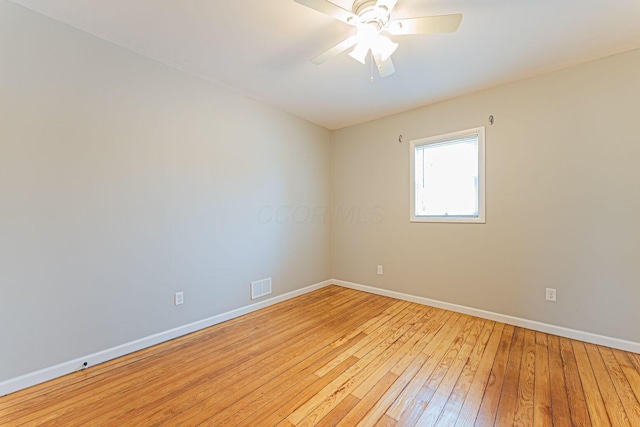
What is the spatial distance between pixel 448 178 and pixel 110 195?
3.47 metres

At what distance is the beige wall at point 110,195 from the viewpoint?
5.61 ft

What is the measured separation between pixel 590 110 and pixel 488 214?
4.01 feet

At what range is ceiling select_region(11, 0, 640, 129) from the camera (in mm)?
1734

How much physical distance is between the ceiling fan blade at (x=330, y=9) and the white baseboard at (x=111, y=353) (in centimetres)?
278

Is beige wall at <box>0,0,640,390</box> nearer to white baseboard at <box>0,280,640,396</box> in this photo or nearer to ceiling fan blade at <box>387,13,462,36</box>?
white baseboard at <box>0,280,640,396</box>

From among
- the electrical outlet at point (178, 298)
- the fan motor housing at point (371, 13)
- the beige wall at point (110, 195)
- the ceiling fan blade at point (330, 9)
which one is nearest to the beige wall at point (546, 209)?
the fan motor housing at point (371, 13)

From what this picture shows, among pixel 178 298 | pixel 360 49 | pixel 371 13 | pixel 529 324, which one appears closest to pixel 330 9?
pixel 371 13

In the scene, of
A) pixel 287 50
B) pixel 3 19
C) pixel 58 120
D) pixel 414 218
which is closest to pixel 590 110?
pixel 414 218

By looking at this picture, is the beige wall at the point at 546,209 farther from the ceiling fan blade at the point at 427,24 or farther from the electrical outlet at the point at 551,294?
the ceiling fan blade at the point at 427,24

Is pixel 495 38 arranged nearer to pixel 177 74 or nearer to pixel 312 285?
pixel 177 74

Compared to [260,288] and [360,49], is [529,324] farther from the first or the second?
[360,49]

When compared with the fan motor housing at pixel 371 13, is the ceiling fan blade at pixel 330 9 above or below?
below

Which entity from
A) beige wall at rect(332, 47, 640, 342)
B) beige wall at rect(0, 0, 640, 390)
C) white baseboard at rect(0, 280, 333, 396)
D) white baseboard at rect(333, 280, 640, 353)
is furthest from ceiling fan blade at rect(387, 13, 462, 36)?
white baseboard at rect(0, 280, 333, 396)

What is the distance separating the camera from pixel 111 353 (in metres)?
2.04
